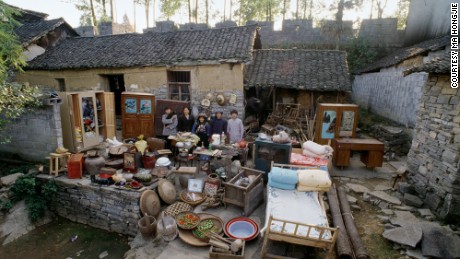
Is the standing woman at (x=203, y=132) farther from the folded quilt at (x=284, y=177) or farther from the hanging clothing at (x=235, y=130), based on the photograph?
the folded quilt at (x=284, y=177)

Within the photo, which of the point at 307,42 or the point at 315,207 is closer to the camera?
the point at 315,207

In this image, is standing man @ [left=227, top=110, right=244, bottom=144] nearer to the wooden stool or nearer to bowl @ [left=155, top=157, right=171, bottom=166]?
bowl @ [left=155, top=157, right=171, bottom=166]

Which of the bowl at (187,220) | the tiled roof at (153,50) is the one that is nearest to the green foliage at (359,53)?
the tiled roof at (153,50)

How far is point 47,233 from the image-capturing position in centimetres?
745

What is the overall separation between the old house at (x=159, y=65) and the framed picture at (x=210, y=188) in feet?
16.9

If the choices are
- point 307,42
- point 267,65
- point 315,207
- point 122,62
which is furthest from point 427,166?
point 307,42

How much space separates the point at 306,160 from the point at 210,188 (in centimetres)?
305

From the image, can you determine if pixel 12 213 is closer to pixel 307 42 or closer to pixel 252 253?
pixel 252 253

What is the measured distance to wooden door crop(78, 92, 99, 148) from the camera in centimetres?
975

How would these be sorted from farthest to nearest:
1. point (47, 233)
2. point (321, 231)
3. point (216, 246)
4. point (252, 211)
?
point (47, 233)
point (252, 211)
point (216, 246)
point (321, 231)

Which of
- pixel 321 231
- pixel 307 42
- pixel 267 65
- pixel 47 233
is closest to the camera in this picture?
pixel 321 231

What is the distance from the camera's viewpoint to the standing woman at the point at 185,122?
10.3 metres

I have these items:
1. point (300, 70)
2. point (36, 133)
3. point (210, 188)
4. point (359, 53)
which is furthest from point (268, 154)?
point (359, 53)

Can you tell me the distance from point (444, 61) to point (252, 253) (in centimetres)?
641
